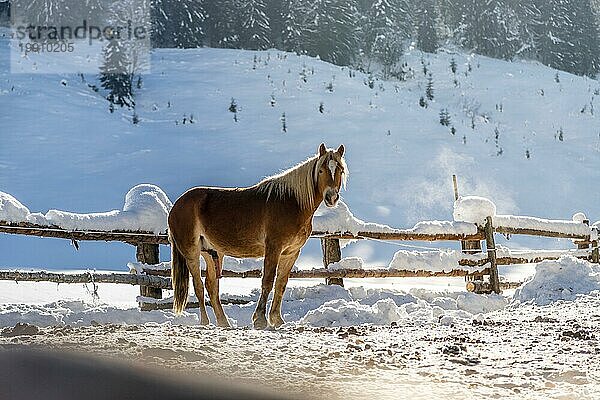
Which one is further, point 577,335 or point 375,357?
point 577,335

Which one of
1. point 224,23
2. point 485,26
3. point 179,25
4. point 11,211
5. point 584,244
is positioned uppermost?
point 485,26

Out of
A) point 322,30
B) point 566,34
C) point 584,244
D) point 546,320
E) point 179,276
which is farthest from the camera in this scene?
point 566,34

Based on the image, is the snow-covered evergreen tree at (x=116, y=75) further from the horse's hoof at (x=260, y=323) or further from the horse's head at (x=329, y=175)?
the horse's hoof at (x=260, y=323)

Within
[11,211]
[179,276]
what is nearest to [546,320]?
[179,276]

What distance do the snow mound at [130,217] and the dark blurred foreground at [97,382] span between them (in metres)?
4.44

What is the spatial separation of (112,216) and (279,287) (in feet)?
8.33

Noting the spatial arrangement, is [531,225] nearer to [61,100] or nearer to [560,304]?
[560,304]

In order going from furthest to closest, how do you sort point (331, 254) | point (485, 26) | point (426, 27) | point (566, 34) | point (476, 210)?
1. point (566, 34)
2. point (485, 26)
3. point (426, 27)
4. point (476, 210)
5. point (331, 254)

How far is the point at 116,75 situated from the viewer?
23562mm

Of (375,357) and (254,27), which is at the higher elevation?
(254,27)

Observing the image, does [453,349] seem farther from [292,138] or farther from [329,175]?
[292,138]

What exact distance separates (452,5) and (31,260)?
92.9 ft

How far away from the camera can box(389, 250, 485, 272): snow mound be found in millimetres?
8844

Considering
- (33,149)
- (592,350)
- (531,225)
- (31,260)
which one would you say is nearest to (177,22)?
(33,149)
